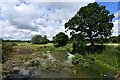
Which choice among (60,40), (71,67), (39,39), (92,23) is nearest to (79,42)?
(92,23)

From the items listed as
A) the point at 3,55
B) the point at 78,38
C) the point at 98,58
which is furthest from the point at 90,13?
the point at 3,55

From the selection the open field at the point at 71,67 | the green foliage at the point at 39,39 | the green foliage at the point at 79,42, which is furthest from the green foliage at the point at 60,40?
the open field at the point at 71,67

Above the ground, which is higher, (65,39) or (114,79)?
(65,39)

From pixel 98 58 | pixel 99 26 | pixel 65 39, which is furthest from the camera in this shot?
pixel 65 39

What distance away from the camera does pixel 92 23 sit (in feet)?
137

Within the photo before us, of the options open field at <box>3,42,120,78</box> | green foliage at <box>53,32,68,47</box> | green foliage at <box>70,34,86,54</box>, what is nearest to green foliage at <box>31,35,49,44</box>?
green foliage at <box>53,32,68,47</box>

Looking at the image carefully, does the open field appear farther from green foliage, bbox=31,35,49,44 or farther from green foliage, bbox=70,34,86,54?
green foliage, bbox=31,35,49,44

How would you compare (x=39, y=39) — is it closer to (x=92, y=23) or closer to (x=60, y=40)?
(x=60, y=40)

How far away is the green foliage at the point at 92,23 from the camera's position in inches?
1656

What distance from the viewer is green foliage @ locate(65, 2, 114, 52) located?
42.1 m

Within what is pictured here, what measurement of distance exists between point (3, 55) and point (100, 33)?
29261mm

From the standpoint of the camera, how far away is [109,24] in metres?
42.8

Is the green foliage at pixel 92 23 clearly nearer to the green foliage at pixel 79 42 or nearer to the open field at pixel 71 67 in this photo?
the green foliage at pixel 79 42

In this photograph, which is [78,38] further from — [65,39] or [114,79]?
[65,39]
